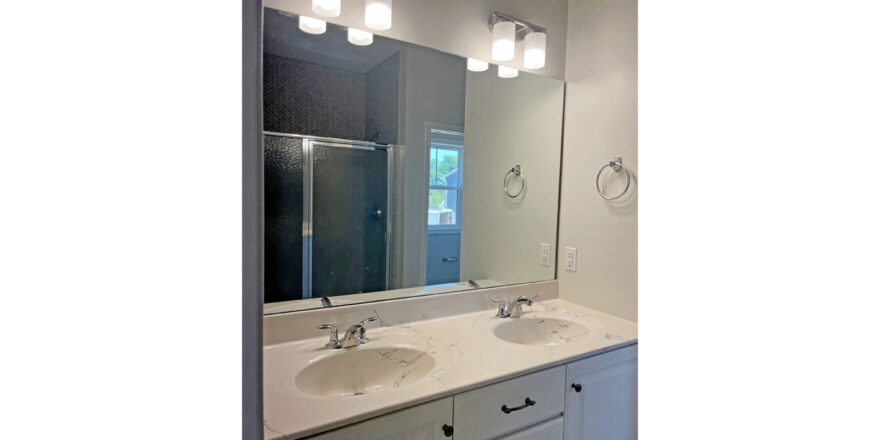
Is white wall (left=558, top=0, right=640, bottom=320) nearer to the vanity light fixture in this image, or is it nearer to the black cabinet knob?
the vanity light fixture

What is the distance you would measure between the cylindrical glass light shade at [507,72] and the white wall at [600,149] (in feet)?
1.01

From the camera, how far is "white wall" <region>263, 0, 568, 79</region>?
4.80 feet

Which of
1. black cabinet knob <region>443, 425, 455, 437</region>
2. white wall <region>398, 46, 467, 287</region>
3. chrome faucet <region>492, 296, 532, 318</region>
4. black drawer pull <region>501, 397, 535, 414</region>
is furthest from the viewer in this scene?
chrome faucet <region>492, 296, 532, 318</region>

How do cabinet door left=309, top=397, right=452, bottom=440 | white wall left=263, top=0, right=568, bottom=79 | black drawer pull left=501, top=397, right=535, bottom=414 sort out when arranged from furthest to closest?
white wall left=263, top=0, right=568, bottom=79 < black drawer pull left=501, top=397, right=535, bottom=414 < cabinet door left=309, top=397, right=452, bottom=440

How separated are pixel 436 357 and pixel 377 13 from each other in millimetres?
1275

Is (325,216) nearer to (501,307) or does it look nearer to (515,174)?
(501,307)

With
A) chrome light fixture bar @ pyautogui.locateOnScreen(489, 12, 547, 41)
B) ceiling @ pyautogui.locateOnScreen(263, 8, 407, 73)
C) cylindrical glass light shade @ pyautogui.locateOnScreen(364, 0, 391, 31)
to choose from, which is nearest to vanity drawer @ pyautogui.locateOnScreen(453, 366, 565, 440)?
ceiling @ pyautogui.locateOnScreen(263, 8, 407, 73)

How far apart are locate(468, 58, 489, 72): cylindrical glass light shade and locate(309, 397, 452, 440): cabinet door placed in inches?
55.1

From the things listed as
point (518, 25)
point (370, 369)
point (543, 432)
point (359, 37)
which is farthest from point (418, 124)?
point (543, 432)

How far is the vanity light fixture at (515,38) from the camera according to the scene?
5.91 feet

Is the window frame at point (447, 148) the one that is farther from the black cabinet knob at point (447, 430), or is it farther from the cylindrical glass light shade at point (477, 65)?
the black cabinet knob at point (447, 430)

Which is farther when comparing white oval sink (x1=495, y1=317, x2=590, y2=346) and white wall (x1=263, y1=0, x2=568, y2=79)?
white oval sink (x1=495, y1=317, x2=590, y2=346)

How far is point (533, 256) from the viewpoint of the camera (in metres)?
2.06
